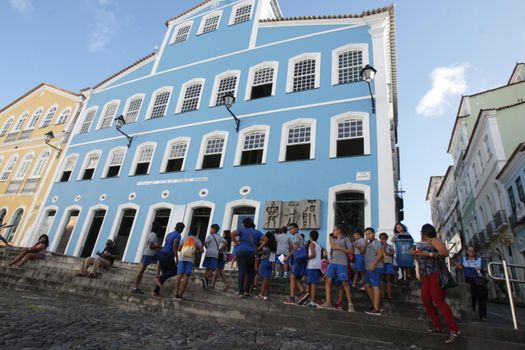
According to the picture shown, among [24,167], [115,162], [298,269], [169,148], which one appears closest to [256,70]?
[169,148]

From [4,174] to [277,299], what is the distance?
24.2 m

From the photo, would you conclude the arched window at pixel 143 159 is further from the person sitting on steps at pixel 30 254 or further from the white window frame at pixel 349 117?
the white window frame at pixel 349 117

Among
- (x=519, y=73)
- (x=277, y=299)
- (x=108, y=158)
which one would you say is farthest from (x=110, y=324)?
(x=519, y=73)

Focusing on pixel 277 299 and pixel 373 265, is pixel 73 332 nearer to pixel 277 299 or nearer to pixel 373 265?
pixel 277 299

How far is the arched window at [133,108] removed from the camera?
1870 cm

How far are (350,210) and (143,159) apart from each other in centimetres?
1080

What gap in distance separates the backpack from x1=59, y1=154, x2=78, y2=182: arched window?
1488cm

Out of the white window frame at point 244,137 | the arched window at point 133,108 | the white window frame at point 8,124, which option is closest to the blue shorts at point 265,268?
the white window frame at point 244,137

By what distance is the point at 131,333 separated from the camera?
452 cm

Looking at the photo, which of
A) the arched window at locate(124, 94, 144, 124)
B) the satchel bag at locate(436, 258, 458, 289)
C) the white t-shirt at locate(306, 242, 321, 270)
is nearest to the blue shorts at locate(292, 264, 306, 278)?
the white t-shirt at locate(306, 242, 321, 270)

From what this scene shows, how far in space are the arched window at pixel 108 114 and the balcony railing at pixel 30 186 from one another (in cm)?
536

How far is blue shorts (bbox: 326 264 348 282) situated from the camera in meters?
5.98

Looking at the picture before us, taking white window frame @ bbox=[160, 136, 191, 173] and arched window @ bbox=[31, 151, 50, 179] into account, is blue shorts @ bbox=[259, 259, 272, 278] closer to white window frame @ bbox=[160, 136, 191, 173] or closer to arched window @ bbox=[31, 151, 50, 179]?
white window frame @ bbox=[160, 136, 191, 173]

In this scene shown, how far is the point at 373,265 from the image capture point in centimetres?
583
